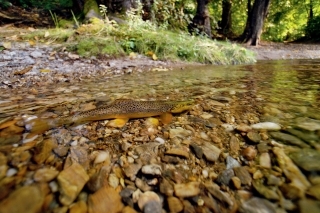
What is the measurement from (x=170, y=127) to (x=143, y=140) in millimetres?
203

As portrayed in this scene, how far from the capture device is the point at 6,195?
739 millimetres

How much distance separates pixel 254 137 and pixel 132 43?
3.95 metres

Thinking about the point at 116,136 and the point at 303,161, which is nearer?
the point at 303,161

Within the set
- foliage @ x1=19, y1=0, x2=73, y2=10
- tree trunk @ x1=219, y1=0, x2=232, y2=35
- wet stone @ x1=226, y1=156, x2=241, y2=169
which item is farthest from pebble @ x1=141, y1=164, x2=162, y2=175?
tree trunk @ x1=219, y1=0, x2=232, y2=35

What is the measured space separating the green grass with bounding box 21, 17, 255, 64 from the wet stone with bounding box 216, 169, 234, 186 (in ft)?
12.1

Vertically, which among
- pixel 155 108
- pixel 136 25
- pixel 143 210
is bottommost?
pixel 143 210

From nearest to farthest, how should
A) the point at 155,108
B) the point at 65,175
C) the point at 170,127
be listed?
the point at 65,175, the point at 170,127, the point at 155,108

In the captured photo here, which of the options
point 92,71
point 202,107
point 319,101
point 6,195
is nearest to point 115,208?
point 6,195

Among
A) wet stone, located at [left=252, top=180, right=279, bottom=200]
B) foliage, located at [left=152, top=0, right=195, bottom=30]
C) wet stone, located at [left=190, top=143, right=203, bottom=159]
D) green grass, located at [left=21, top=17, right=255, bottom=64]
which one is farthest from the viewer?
foliage, located at [left=152, top=0, right=195, bottom=30]

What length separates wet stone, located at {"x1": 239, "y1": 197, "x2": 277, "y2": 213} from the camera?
746mm

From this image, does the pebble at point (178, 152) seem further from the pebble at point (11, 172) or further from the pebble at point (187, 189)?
the pebble at point (11, 172)

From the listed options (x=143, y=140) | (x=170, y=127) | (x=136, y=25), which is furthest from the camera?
(x=136, y=25)

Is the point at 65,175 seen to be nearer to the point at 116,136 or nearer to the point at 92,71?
the point at 116,136

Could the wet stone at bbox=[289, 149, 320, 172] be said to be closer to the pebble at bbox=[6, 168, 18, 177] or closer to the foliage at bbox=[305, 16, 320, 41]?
the pebble at bbox=[6, 168, 18, 177]
